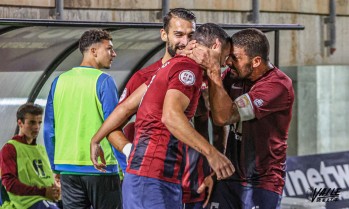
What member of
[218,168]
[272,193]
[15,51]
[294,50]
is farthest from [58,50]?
[294,50]

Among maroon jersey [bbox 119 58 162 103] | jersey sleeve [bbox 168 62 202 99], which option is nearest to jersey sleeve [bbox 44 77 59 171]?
maroon jersey [bbox 119 58 162 103]

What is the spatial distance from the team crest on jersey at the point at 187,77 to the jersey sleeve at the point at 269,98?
785 millimetres

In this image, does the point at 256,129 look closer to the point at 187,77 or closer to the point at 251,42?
the point at 251,42

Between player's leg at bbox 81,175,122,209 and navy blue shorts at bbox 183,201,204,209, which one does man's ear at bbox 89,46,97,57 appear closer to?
player's leg at bbox 81,175,122,209

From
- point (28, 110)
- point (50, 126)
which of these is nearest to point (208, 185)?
point (50, 126)

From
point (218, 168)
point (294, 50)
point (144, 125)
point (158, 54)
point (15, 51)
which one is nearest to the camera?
point (218, 168)

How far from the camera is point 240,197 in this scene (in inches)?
258

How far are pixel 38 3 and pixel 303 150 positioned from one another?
514 cm

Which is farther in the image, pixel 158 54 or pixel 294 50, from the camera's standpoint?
pixel 294 50

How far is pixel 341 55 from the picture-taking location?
1572cm

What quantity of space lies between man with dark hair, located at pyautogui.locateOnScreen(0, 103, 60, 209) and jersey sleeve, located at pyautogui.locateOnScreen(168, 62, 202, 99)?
3472mm

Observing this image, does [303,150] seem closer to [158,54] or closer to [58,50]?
[158,54]

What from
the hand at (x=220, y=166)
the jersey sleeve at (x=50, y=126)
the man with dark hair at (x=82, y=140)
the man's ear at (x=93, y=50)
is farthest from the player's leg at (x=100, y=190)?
the hand at (x=220, y=166)

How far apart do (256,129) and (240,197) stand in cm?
46
